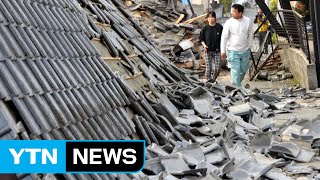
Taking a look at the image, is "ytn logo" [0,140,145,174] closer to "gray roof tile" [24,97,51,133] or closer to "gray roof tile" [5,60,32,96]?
"gray roof tile" [24,97,51,133]

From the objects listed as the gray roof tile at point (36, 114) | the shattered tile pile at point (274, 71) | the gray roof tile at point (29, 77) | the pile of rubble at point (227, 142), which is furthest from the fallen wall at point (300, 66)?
the gray roof tile at point (36, 114)

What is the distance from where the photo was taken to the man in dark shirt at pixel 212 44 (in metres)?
13.5

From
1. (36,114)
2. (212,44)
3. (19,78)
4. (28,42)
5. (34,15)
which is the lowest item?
(212,44)

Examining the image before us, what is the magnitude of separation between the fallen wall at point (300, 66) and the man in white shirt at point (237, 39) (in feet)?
6.11

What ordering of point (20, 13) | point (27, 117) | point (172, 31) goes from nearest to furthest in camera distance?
point (27, 117), point (20, 13), point (172, 31)

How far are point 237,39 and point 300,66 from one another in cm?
304

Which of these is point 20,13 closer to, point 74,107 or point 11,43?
point 11,43

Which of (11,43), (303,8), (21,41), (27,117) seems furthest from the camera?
(303,8)

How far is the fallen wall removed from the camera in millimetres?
13184

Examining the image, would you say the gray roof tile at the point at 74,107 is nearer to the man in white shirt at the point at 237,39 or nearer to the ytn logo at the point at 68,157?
the ytn logo at the point at 68,157

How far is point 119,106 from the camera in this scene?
6.95m

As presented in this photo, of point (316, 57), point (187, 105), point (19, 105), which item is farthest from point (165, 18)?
point (19, 105)

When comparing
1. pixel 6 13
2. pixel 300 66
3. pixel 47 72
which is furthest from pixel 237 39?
pixel 6 13

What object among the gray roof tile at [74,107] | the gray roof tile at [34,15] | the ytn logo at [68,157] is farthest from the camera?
the gray roof tile at [34,15]
